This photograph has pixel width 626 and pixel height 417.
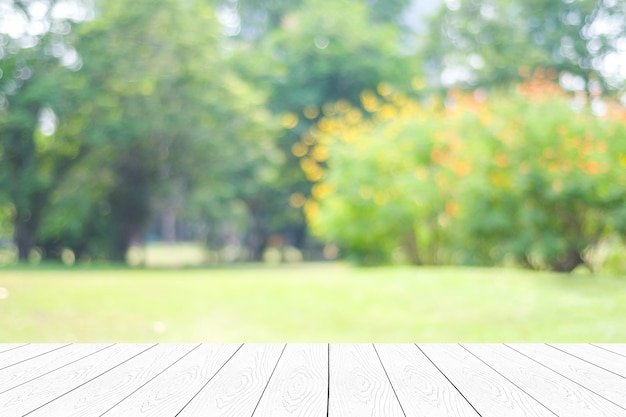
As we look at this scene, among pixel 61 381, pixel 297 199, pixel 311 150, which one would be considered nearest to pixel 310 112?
pixel 311 150

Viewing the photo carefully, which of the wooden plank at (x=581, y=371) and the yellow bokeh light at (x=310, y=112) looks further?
the yellow bokeh light at (x=310, y=112)

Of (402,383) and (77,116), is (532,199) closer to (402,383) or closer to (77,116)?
(402,383)

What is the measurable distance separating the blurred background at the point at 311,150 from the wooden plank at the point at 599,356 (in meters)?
0.76

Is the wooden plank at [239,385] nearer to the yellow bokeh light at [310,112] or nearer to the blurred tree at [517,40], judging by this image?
the blurred tree at [517,40]

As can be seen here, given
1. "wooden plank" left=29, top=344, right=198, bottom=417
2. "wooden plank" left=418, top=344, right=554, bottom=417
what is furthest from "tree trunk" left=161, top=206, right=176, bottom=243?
"wooden plank" left=418, top=344, right=554, bottom=417

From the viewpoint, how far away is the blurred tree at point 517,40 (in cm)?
759

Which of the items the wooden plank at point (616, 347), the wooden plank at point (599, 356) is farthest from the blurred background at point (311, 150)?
the wooden plank at point (599, 356)

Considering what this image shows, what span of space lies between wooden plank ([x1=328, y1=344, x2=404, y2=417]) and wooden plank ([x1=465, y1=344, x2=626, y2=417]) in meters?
0.34

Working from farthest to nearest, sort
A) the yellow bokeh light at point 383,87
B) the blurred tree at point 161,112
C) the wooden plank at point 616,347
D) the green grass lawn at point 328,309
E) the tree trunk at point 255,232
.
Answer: the tree trunk at point 255,232 < the yellow bokeh light at point 383,87 < the blurred tree at point 161,112 < the green grass lawn at point 328,309 < the wooden plank at point 616,347

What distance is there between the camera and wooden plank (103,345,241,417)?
1.77m

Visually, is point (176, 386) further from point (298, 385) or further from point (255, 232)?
point (255, 232)

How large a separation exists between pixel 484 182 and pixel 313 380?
3.78m

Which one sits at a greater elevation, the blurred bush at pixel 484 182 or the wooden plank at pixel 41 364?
the blurred bush at pixel 484 182

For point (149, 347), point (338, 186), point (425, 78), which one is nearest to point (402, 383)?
point (149, 347)
